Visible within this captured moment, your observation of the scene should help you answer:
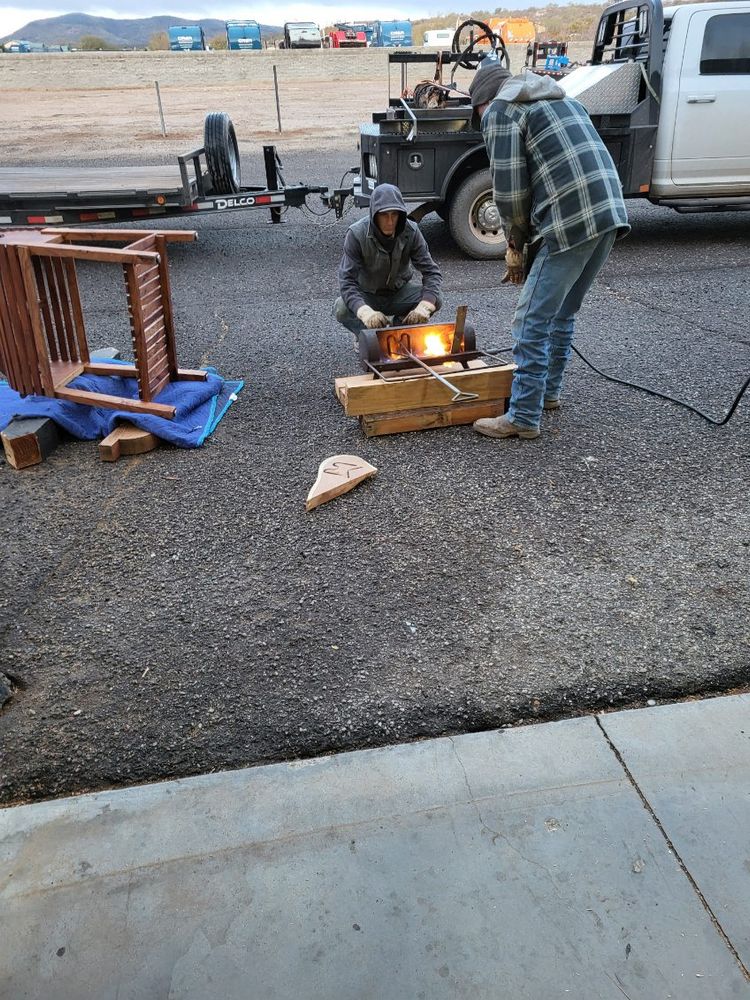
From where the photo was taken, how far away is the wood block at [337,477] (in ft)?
12.0

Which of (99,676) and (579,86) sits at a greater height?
(579,86)

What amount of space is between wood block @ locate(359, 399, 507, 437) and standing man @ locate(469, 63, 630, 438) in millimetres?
423

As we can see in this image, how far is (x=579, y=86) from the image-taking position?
25.2 ft

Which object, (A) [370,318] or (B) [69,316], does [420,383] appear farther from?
(B) [69,316]

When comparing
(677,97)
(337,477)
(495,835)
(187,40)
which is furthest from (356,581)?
(187,40)

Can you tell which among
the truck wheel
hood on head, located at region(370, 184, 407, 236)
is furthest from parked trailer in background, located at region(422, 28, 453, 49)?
hood on head, located at region(370, 184, 407, 236)

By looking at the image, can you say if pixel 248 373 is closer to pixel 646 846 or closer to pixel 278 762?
pixel 278 762

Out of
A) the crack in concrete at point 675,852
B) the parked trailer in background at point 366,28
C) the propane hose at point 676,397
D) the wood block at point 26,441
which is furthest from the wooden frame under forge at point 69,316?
the parked trailer in background at point 366,28

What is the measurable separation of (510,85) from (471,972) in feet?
12.0

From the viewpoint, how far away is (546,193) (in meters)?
3.74

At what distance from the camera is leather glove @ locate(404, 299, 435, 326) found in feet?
15.4

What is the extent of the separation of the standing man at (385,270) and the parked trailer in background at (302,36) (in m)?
42.9

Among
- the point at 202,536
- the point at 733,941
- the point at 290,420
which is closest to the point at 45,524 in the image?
the point at 202,536

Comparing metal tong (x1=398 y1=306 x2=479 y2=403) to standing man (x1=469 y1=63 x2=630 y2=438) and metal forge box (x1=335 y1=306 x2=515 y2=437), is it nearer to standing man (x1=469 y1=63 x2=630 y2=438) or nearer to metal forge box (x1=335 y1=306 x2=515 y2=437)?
metal forge box (x1=335 y1=306 x2=515 y2=437)
